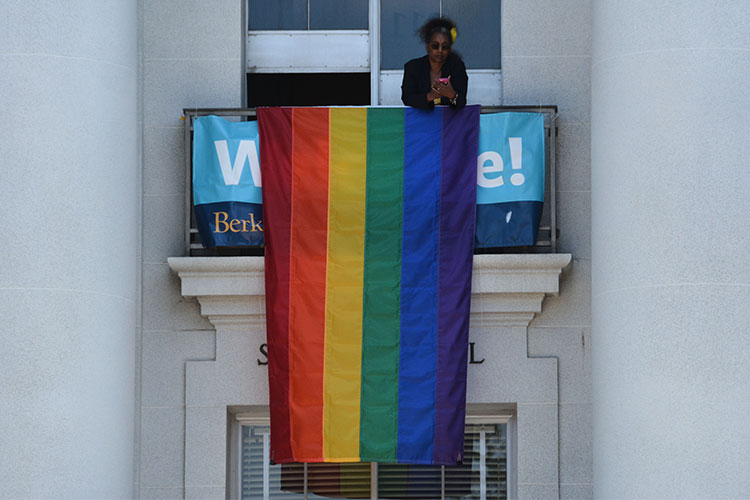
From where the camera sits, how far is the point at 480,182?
54.0 feet

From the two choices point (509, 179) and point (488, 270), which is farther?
point (509, 179)

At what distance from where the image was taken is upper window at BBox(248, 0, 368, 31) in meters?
17.6

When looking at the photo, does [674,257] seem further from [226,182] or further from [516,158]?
[226,182]

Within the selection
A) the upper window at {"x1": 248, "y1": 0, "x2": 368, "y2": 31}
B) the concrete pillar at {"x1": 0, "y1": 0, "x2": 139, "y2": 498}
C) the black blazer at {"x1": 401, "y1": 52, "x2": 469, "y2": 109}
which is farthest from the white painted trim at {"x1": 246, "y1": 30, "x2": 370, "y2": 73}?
the concrete pillar at {"x1": 0, "y1": 0, "x2": 139, "y2": 498}

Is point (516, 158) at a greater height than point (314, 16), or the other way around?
point (314, 16)

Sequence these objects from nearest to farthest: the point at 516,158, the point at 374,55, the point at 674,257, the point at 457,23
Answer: the point at 674,257 < the point at 516,158 < the point at 374,55 < the point at 457,23

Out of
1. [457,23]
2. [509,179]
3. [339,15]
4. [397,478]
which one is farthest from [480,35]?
[397,478]

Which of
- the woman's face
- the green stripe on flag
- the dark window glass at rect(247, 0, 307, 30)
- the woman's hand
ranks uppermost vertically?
the dark window glass at rect(247, 0, 307, 30)

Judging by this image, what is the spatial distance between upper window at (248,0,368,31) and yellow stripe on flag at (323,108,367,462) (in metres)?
1.43

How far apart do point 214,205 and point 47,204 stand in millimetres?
2020

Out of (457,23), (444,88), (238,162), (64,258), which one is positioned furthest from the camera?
(457,23)

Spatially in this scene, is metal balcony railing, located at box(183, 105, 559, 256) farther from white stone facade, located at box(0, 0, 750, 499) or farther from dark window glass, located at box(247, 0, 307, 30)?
dark window glass, located at box(247, 0, 307, 30)

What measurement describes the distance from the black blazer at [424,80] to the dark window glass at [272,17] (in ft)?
5.22

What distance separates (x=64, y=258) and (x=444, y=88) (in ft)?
14.0
